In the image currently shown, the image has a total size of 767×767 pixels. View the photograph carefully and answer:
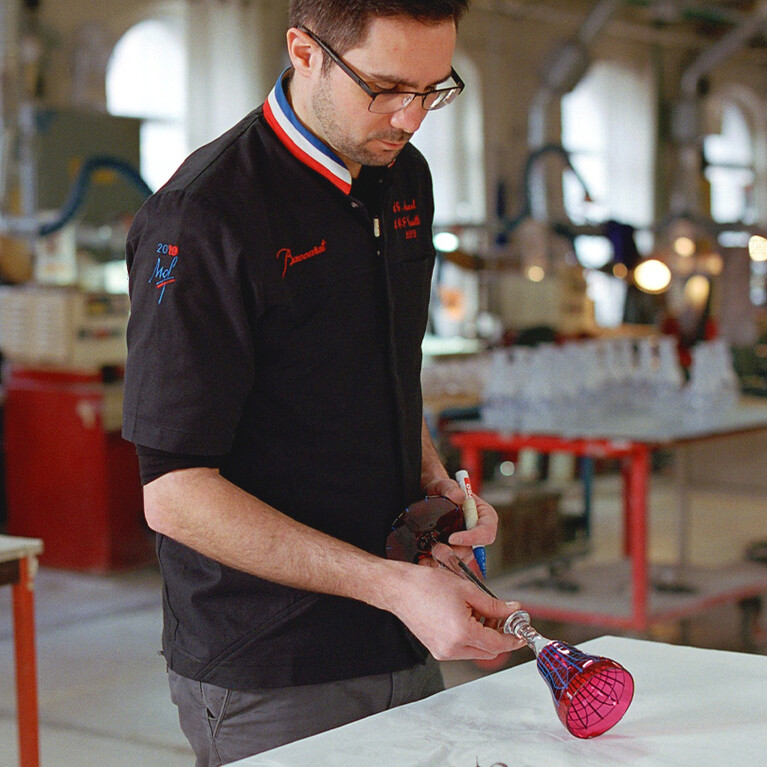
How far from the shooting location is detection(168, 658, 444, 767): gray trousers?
1626 mm

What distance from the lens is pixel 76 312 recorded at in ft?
Result: 19.3

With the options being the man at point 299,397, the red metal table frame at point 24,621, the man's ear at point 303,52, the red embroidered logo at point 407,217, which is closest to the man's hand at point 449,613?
the man at point 299,397

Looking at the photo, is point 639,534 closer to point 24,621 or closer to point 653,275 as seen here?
point 24,621

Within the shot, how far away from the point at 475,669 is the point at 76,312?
2.74 meters

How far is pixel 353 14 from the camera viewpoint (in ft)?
4.83

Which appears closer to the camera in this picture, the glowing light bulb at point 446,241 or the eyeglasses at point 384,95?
the eyeglasses at point 384,95

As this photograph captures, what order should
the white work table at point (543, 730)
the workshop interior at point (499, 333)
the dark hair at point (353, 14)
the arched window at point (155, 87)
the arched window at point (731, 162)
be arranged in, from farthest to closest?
the arched window at point (731, 162) < the arched window at point (155, 87) < the workshop interior at point (499, 333) < the dark hair at point (353, 14) < the white work table at point (543, 730)

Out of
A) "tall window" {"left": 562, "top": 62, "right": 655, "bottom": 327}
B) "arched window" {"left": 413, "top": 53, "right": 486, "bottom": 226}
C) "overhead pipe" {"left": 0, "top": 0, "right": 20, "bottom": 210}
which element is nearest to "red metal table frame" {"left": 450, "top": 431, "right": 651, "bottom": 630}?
"overhead pipe" {"left": 0, "top": 0, "right": 20, "bottom": 210}

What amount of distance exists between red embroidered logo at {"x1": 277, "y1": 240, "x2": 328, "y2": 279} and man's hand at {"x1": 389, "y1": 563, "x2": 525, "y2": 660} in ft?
1.38

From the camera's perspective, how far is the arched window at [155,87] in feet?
30.3

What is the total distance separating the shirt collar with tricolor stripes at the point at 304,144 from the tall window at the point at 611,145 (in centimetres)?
1152

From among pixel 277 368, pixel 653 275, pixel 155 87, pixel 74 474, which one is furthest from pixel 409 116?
pixel 155 87

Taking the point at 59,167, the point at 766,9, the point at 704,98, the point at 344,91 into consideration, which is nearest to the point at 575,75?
the point at 766,9

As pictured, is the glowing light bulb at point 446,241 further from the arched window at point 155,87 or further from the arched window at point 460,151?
the arched window at point 460,151
